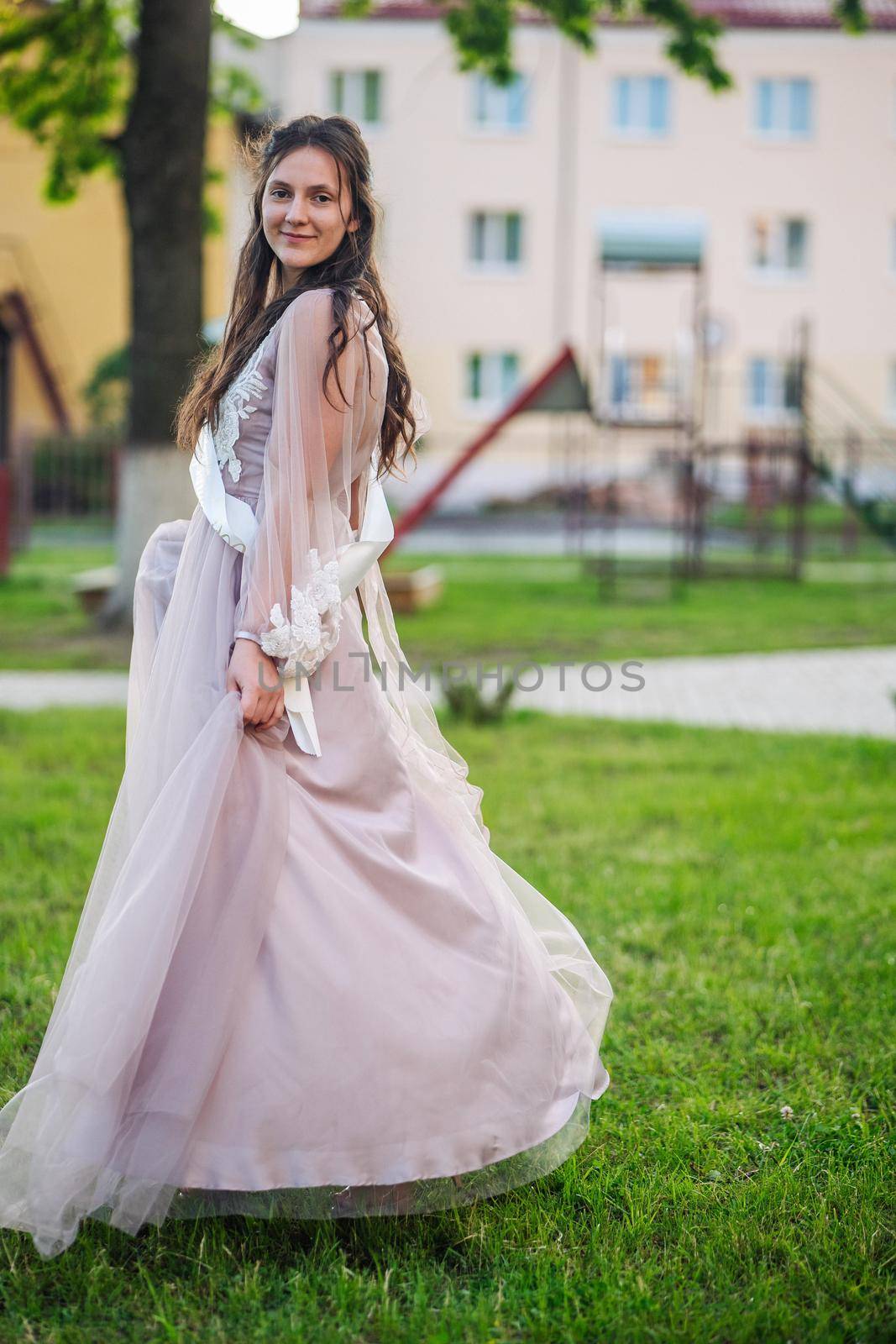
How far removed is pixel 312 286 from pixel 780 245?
93.0 ft

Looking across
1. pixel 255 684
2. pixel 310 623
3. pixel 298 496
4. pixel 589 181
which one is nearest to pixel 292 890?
pixel 255 684

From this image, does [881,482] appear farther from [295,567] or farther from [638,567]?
[295,567]

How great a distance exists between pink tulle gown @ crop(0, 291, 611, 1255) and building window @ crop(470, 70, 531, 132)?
89.6ft

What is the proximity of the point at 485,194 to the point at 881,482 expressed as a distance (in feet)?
33.2

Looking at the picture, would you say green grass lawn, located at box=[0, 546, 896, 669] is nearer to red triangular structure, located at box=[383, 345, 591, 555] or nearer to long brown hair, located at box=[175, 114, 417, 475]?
red triangular structure, located at box=[383, 345, 591, 555]

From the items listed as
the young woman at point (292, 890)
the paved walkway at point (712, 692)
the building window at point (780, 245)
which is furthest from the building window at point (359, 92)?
the young woman at point (292, 890)

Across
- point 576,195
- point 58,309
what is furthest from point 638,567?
point 58,309

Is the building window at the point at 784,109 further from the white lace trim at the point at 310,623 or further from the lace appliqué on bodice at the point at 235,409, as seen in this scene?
the white lace trim at the point at 310,623

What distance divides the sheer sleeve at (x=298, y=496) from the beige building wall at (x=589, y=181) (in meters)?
24.8

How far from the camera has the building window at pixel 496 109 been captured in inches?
1091

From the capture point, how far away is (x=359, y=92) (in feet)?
91.5

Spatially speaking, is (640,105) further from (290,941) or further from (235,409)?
(290,941)

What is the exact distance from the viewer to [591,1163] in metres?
2.88

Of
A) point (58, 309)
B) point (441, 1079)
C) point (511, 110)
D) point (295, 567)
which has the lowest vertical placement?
point (441, 1079)
